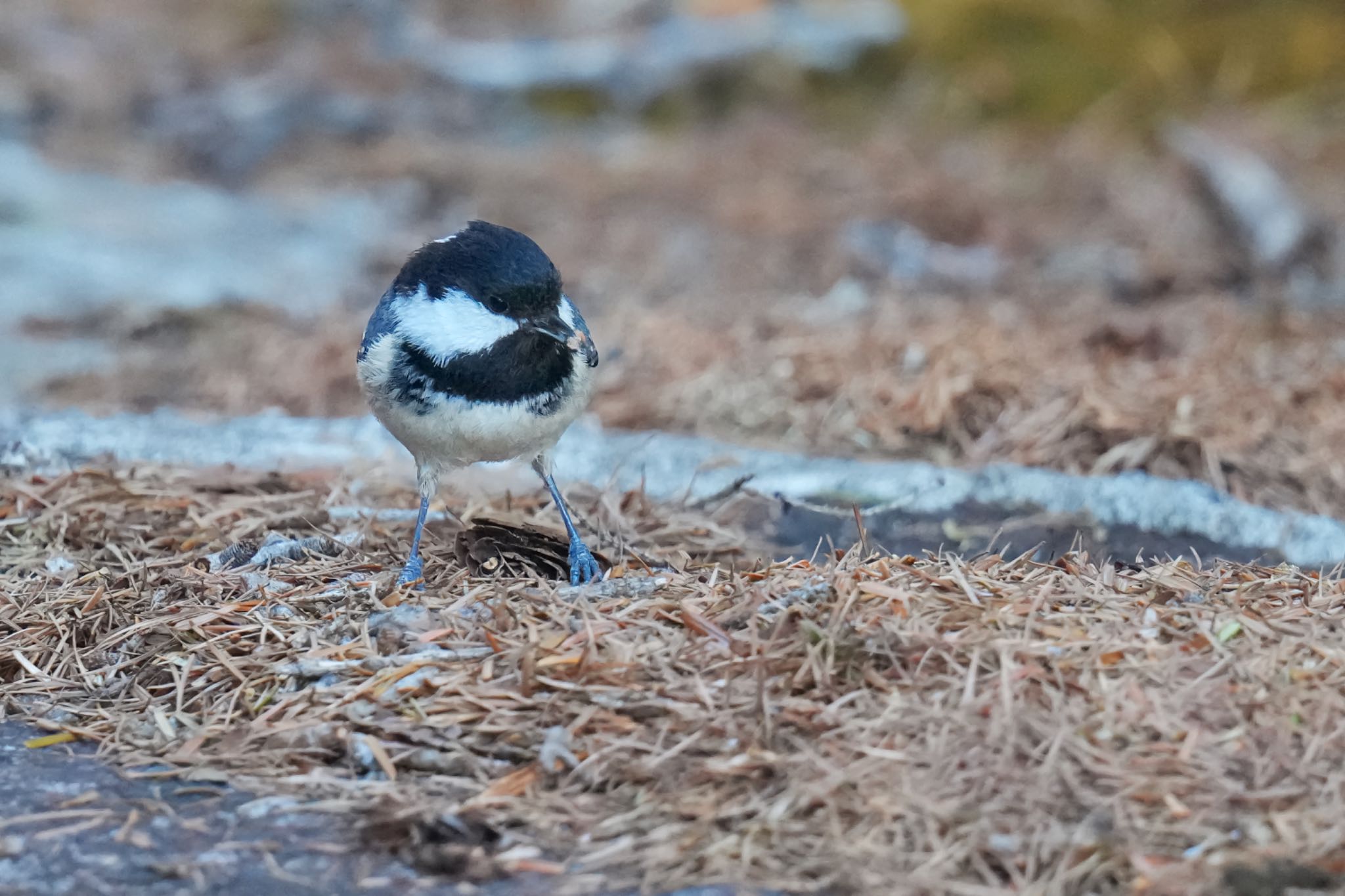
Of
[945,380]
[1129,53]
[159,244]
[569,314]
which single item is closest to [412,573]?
[569,314]

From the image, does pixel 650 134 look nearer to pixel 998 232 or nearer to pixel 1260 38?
pixel 998 232

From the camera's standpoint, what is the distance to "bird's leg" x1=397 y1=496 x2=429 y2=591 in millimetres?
2602

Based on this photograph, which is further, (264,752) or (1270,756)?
(264,752)

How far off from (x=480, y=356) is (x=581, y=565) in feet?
1.66

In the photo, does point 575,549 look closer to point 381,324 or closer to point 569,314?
point 569,314

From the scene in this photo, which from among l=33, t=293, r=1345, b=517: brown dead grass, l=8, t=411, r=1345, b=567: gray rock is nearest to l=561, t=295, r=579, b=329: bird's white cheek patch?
l=8, t=411, r=1345, b=567: gray rock

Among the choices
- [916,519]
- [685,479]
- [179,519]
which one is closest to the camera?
[179,519]

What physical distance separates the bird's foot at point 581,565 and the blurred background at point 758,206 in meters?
1.40

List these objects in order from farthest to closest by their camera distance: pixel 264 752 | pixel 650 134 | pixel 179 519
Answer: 1. pixel 650 134
2. pixel 179 519
3. pixel 264 752

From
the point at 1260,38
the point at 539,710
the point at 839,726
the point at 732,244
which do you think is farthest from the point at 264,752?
the point at 1260,38

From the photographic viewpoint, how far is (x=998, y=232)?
6344 mm

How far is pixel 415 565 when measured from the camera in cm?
267

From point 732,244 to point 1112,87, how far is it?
9.70 feet

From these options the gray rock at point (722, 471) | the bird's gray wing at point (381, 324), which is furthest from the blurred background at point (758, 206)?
the bird's gray wing at point (381, 324)
